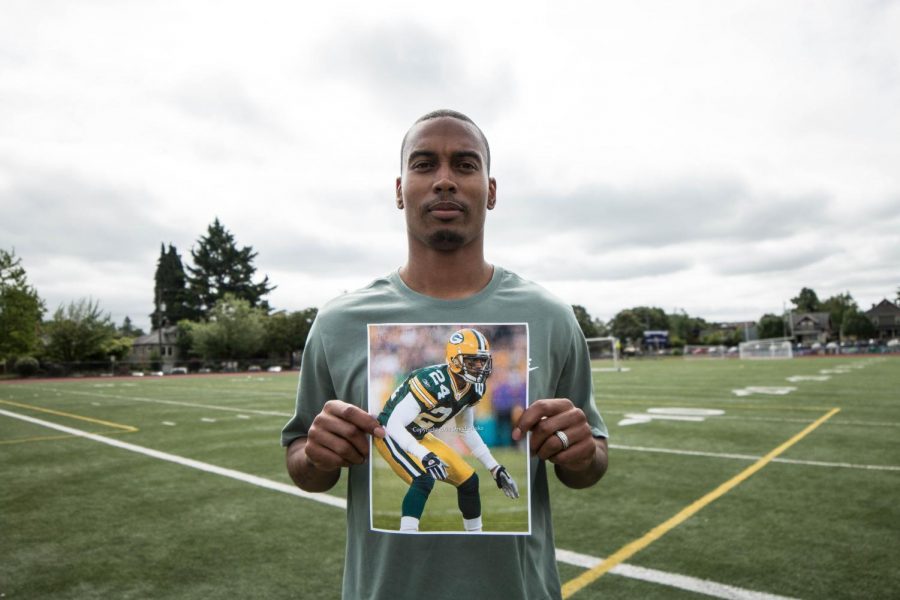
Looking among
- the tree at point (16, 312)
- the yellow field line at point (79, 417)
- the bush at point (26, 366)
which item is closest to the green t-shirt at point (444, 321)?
the yellow field line at point (79, 417)

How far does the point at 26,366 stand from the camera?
140 feet

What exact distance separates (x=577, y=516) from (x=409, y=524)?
4.52 meters

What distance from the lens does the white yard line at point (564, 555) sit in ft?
12.7

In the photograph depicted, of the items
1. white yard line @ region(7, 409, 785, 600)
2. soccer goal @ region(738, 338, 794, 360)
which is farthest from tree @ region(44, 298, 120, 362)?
soccer goal @ region(738, 338, 794, 360)

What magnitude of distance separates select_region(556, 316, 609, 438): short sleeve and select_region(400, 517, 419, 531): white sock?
1.84 feet

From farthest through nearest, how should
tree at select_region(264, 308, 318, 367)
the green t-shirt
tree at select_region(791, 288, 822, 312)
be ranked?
tree at select_region(791, 288, 822, 312), tree at select_region(264, 308, 318, 367), the green t-shirt

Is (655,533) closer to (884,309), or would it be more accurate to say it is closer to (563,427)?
(563,427)

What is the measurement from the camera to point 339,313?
1658 millimetres

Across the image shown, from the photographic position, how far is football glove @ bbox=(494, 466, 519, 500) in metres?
1.43

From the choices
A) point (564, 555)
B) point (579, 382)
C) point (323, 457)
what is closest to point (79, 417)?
point (564, 555)

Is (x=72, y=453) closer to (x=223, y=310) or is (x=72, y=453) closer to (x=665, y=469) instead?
(x=665, y=469)

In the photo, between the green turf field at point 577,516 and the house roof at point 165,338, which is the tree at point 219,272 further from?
the green turf field at point 577,516

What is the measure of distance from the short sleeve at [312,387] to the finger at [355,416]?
0.91 feet

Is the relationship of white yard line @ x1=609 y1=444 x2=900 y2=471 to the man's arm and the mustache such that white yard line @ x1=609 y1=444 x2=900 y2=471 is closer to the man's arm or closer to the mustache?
the mustache
